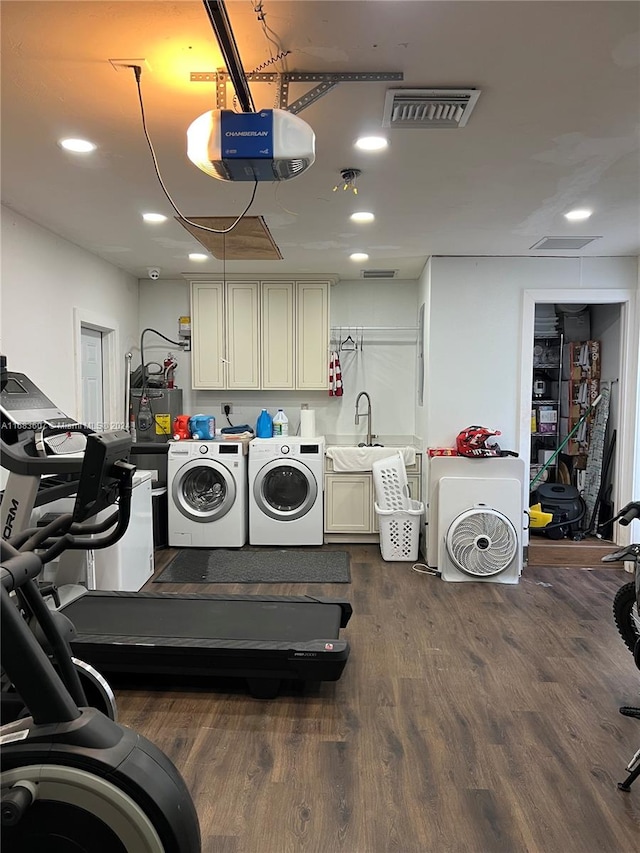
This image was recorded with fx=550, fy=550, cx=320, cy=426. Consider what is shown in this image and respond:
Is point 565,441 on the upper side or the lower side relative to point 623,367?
lower

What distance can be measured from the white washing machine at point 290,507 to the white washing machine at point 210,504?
0.12 metres

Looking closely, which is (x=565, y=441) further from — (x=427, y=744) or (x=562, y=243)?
(x=427, y=744)

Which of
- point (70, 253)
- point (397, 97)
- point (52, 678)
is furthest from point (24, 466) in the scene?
point (70, 253)

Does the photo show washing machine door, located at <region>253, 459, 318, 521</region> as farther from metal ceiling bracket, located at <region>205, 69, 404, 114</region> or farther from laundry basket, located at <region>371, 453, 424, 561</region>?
metal ceiling bracket, located at <region>205, 69, 404, 114</region>

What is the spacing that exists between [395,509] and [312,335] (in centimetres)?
185

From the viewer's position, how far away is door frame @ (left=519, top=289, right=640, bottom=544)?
Answer: 14.6 feet

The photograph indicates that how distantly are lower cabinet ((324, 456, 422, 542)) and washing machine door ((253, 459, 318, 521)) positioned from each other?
0.66 feet

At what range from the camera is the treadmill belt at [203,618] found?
9.05 feet

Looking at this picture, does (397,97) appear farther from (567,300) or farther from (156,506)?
(156,506)

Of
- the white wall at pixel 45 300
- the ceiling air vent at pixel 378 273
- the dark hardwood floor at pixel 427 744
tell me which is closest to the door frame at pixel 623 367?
the ceiling air vent at pixel 378 273

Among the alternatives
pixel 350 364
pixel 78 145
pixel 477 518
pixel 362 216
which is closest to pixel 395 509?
pixel 477 518

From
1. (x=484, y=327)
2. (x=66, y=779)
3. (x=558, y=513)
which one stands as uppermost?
(x=484, y=327)

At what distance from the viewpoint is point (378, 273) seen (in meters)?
5.23

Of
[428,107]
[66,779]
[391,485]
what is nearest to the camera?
[66,779]
